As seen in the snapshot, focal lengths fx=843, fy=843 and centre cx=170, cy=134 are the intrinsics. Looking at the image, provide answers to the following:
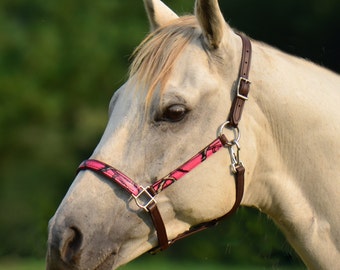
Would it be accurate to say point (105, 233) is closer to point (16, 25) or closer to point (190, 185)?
point (190, 185)

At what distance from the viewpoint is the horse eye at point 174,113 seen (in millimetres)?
3816

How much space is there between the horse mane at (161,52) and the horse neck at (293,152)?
14.0 inches

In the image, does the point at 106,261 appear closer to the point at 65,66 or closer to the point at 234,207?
the point at 234,207

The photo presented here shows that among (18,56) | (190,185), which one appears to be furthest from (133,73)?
(18,56)

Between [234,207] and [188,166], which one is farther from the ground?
[188,166]

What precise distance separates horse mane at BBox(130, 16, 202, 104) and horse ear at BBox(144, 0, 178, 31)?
0.32 m

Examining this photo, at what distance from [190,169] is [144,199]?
0.25 meters

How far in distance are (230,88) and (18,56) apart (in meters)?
16.3

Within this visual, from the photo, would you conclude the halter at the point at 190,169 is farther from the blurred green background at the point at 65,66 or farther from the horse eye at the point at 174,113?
the blurred green background at the point at 65,66

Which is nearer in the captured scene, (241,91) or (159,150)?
(159,150)

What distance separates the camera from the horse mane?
387 cm

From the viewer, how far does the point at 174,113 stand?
3.82 m

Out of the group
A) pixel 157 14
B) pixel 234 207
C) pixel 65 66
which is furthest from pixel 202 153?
pixel 65 66

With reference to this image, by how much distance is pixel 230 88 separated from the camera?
3971 mm
